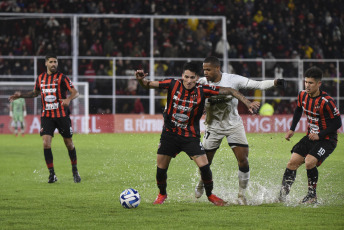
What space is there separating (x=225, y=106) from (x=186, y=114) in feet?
2.27

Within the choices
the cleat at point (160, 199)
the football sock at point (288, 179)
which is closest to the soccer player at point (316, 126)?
the football sock at point (288, 179)

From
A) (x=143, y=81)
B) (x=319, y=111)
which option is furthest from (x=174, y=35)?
(x=143, y=81)

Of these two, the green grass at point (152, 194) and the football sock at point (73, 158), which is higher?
the football sock at point (73, 158)

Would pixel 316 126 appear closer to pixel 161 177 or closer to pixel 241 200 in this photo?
pixel 241 200

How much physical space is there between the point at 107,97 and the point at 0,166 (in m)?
10.6

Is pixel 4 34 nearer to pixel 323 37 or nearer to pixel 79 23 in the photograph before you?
pixel 79 23

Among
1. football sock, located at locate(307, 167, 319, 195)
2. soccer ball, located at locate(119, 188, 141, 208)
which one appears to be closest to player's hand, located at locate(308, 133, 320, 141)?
football sock, located at locate(307, 167, 319, 195)

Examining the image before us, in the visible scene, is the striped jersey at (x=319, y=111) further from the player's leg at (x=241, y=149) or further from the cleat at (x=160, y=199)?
the cleat at (x=160, y=199)

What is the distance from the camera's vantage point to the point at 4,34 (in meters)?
25.3

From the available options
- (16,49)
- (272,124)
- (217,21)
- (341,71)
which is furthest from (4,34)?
(341,71)

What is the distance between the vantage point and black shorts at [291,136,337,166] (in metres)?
7.72

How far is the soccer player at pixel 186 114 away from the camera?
7.44 metres

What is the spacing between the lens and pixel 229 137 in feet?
26.2

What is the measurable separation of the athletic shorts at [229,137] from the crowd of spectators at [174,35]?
1550 centimetres
